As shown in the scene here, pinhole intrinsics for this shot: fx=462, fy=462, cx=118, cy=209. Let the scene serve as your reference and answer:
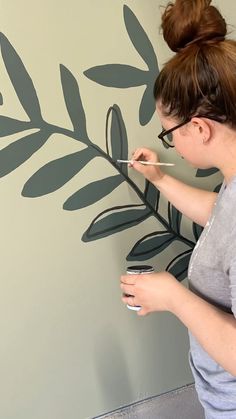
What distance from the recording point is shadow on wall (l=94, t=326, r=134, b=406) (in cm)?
108

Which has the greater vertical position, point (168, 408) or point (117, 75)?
point (117, 75)

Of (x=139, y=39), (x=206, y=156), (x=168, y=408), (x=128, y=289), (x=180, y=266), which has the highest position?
(x=139, y=39)

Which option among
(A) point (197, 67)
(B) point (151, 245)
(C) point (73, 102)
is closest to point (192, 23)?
(A) point (197, 67)

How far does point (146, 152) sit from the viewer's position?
3.30 feet

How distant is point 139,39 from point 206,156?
14.2 inches

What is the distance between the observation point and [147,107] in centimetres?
101

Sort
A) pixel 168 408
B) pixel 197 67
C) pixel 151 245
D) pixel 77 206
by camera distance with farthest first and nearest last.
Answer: pixel 168 408 < pixel 151 245 < pixel 77 206 < pixel 197 67

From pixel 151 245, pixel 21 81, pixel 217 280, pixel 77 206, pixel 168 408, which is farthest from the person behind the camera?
pixel 168 408

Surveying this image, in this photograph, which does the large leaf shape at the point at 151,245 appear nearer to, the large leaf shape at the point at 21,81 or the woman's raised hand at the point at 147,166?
the woman's raised hand at the point at 147,166

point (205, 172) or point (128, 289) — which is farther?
point (205, 172)

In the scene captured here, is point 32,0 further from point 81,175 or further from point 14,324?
point 14,324

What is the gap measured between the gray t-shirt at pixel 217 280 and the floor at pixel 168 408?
13.5 inches

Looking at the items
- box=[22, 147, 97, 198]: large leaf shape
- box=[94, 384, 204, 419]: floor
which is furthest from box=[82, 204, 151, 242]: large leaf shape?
box=[94, 384, 204, 419]: floor

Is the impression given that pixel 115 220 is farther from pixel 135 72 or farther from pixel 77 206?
pixel 135 72
